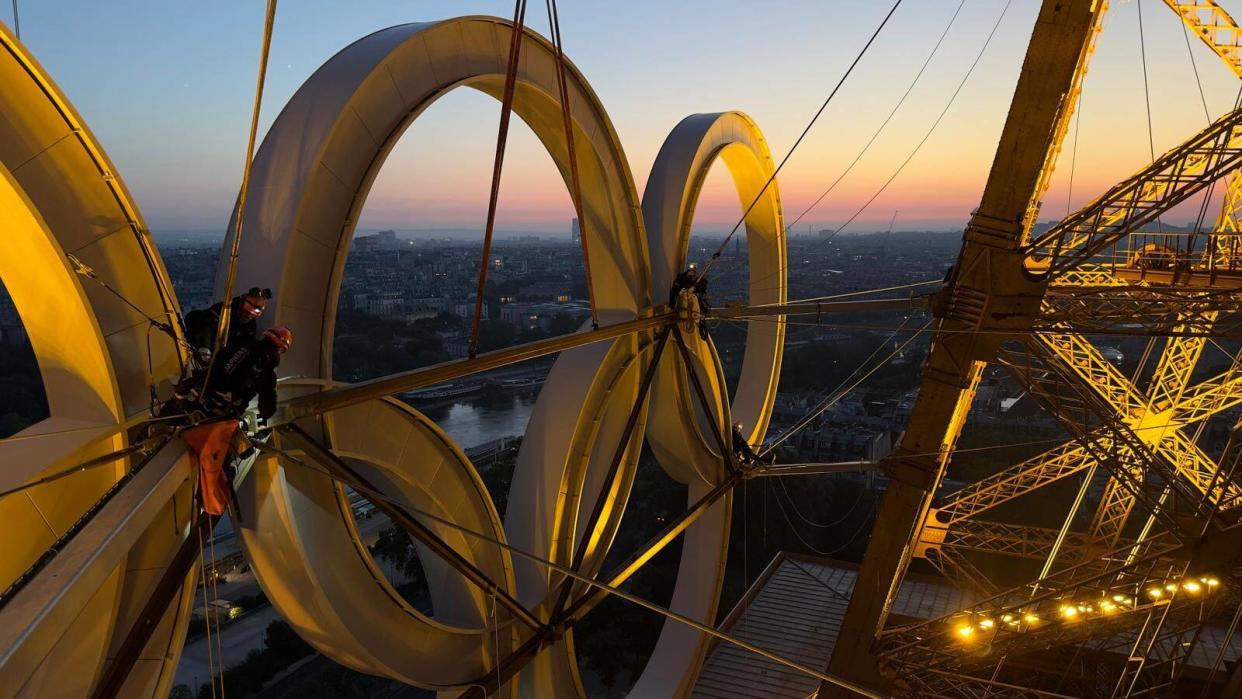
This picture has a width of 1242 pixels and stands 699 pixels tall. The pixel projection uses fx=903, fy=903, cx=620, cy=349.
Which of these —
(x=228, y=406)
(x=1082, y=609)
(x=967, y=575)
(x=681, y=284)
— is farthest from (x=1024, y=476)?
(x=228, y=406)

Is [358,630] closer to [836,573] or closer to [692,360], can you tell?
[692,360]

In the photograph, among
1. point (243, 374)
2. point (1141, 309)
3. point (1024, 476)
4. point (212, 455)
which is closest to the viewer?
point (212, 455)

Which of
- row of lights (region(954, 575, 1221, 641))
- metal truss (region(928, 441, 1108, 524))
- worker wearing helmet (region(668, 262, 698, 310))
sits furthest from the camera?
metal truss (region(928, 441, 1108, 524))

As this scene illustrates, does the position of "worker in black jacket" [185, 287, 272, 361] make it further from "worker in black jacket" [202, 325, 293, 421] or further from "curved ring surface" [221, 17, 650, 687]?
"curved ring surface" [221, 17, 650, 687]

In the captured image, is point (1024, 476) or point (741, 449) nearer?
point (741, 449)

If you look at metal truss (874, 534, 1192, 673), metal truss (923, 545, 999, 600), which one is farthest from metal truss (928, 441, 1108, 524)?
metal truss (874, 534, 1192, 673)

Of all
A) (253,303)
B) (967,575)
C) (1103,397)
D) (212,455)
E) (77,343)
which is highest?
(253,303)

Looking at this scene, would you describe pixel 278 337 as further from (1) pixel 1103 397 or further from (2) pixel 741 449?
(1) pixel 1103 397

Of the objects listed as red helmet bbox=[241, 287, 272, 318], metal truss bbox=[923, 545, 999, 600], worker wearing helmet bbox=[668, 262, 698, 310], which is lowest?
metal truss bbox=[923, 545, 999, 600]
